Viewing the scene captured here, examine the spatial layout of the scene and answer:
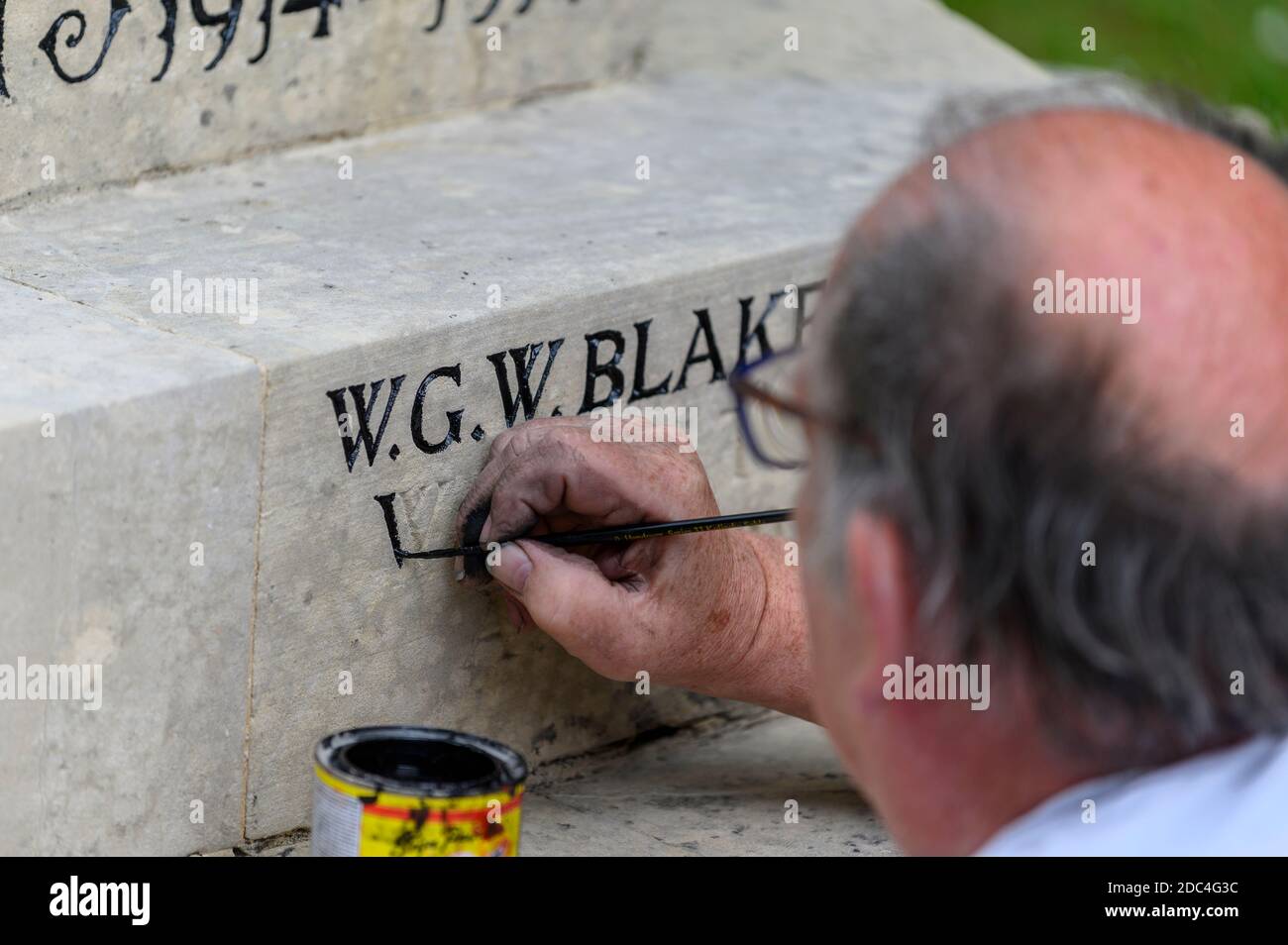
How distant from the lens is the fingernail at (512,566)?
1.91 metres

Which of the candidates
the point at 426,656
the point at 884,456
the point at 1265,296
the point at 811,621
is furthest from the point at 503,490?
the point at 1265,296

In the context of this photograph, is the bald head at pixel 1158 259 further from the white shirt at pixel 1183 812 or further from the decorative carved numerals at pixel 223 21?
the decorative carved numerals at pixel 223 21

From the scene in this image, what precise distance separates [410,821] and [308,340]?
596mm

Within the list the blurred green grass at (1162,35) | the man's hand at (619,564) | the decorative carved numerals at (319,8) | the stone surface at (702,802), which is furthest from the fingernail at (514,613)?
the blurred green grass at (1162,35)

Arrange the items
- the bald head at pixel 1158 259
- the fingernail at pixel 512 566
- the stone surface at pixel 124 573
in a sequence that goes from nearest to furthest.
Answer: the bald head at pixel 1158 259, the stone surface at pixel 124 573, the fingernail at pixel 512 566

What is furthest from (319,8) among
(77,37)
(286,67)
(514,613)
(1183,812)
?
(1183,812)

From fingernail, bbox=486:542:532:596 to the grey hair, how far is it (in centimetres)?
85

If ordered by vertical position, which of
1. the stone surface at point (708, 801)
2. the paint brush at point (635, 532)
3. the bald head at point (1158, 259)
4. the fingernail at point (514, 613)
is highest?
the bald head at point (1158, 259)

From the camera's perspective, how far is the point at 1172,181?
108 cm

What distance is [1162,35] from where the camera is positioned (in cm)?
621

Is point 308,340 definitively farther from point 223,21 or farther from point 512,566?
point 223,21

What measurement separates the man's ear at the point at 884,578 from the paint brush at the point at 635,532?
0.61 m

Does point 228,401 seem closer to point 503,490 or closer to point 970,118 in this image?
point 503,490

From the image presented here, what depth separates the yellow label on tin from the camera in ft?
4.80
